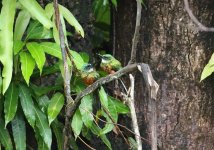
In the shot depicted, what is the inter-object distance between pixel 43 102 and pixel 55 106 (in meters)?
0.07

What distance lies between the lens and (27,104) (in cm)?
169

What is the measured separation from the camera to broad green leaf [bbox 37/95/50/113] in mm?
1729

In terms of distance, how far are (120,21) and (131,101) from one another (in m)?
0.67

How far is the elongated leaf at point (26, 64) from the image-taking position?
60.6 inches

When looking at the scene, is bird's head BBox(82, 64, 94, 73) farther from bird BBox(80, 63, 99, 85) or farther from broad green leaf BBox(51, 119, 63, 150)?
broad green leaf BBox(51, 119, 63, 150)

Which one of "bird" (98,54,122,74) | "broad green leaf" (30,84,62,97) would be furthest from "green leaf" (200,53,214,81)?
"broad green leaf" (30,84,62,97)

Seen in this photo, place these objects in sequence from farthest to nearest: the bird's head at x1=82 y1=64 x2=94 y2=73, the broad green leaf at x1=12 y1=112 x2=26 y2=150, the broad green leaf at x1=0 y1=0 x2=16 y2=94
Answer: the broad green leaf at x1=12 y1=112 x2=26 y2=150
the bird's head at x1=82 y1=64 x2=94 y2=73
the broad green leaf at x1=0 y1=0 x2=16 y2=94

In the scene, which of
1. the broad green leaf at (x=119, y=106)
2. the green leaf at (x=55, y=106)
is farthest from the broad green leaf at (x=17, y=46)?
the broad green leaf at (x=119, y=106)

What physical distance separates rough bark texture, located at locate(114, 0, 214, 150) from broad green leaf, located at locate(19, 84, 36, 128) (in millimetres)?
381

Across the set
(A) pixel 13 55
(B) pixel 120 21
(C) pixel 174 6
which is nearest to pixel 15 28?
(A) pixel 13 55

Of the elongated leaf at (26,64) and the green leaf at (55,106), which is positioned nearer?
the elongated leaf at (26,64)

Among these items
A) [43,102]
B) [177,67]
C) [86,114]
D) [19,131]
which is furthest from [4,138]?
[177,67]

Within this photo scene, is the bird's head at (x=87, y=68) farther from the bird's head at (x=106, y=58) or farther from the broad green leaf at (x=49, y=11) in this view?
the broad green leaf at (x=49, y=11)

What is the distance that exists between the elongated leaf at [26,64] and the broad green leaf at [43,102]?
0.68ft
